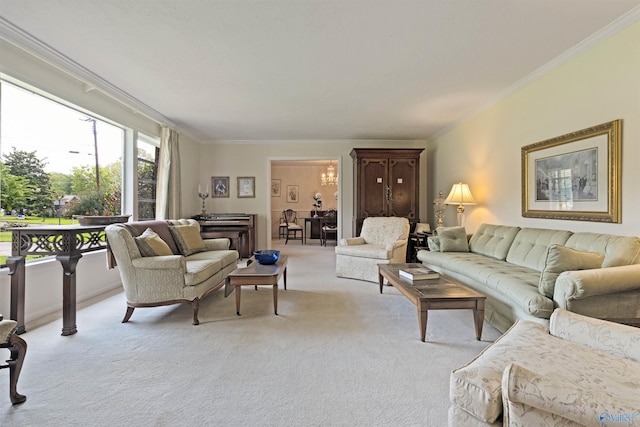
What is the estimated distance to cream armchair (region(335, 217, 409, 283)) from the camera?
4117 mm

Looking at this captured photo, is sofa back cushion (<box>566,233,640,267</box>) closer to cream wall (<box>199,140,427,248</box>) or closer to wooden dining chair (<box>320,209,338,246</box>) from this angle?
cream wall (<box>199,140,427,248</box>)

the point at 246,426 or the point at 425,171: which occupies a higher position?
the point at 425,171

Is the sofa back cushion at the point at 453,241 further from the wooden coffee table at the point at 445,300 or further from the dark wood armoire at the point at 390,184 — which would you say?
the dark wood armoire at the point at 390,184

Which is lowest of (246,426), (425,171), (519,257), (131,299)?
(246,426)

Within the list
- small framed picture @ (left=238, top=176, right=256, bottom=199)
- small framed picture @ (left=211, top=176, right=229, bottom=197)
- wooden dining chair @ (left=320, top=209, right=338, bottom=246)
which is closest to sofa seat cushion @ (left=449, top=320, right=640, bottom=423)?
small framed picture @ (left=238, top=176, right=256, bottom=199)

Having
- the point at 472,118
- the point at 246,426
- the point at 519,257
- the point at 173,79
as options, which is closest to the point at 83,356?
the point at 246,426

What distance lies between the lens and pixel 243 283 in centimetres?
288

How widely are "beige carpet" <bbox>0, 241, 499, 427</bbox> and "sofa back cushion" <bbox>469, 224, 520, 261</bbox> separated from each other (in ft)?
3.20

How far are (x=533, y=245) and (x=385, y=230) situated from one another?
2067 millimetres

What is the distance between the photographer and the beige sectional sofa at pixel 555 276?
1.96 metres

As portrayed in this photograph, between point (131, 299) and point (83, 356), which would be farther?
point (131, 299)

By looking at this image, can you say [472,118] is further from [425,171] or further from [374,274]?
[374,274]

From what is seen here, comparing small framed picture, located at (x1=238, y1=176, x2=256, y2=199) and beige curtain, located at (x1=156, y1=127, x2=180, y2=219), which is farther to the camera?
small framed picture, located at (x1=238, y1=176, x2=256, y2=199)

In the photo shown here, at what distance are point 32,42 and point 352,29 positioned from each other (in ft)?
8.74
